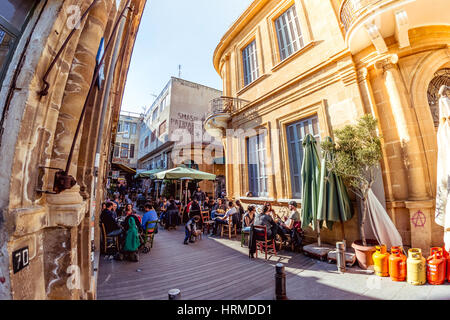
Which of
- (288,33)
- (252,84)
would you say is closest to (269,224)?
(252,84)

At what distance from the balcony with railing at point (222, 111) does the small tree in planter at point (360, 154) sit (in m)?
5.88

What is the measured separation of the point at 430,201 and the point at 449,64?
147 inches

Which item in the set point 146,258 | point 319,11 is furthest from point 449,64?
point 146,258

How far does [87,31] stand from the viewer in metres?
2.36

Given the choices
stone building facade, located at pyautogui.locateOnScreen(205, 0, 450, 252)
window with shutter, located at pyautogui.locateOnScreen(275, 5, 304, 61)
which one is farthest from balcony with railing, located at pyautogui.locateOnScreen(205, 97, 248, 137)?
window with shutter, located at pyautogui.locateOnScreen(275, 5, 304, 61)

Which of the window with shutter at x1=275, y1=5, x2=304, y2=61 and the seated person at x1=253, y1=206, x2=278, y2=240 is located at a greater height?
the window with shutter at x1=275, y1=5, x2=304, y2=61

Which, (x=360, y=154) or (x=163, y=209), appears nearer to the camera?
(x=360, y=154)

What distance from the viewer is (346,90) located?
19.0ft

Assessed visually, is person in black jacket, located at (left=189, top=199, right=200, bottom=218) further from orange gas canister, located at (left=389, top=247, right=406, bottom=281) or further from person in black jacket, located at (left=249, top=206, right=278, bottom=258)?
orange gas canister, located at (left=389, top=247, right=406, bottom=281)

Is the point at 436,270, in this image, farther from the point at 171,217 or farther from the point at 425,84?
the point at 171,217

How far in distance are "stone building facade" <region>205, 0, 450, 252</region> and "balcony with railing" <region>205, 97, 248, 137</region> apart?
35 cm

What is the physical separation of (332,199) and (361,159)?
1214 millimetres

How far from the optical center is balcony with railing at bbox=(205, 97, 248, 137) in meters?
10.1
